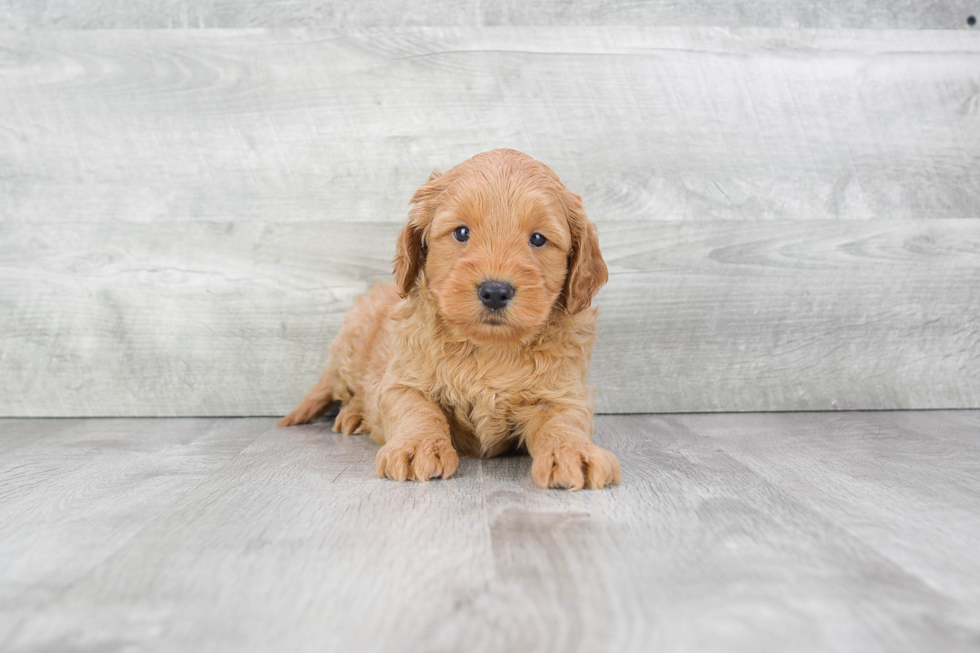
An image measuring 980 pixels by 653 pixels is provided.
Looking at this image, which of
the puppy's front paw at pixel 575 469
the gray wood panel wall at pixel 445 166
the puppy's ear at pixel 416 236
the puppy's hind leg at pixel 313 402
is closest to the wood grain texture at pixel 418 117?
the gray wood panel wall at pixel 445 166

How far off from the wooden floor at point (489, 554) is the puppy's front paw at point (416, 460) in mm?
48

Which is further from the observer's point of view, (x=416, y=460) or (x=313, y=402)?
(x=313, y=402)

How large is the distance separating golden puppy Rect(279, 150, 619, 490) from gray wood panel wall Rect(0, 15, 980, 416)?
814 millimetres

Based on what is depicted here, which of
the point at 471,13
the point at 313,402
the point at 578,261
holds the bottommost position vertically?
the point at 313,402

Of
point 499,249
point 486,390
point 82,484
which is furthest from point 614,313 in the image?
point 82,484

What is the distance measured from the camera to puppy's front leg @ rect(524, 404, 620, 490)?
177cm

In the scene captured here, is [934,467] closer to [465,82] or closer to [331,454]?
[331,454]

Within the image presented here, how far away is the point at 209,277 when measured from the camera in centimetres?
295

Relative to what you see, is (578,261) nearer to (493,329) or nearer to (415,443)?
(493,329)

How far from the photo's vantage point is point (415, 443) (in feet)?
6.29

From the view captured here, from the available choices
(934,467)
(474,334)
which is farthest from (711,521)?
(934,467)

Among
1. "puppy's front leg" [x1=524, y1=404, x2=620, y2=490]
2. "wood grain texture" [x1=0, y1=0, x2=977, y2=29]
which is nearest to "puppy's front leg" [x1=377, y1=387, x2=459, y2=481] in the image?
"puppy's front leg" [x1=524, y1=404, x2=620, y2=490]

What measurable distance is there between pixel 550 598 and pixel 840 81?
2.63 m

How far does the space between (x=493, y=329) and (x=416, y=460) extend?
1.21 feet
